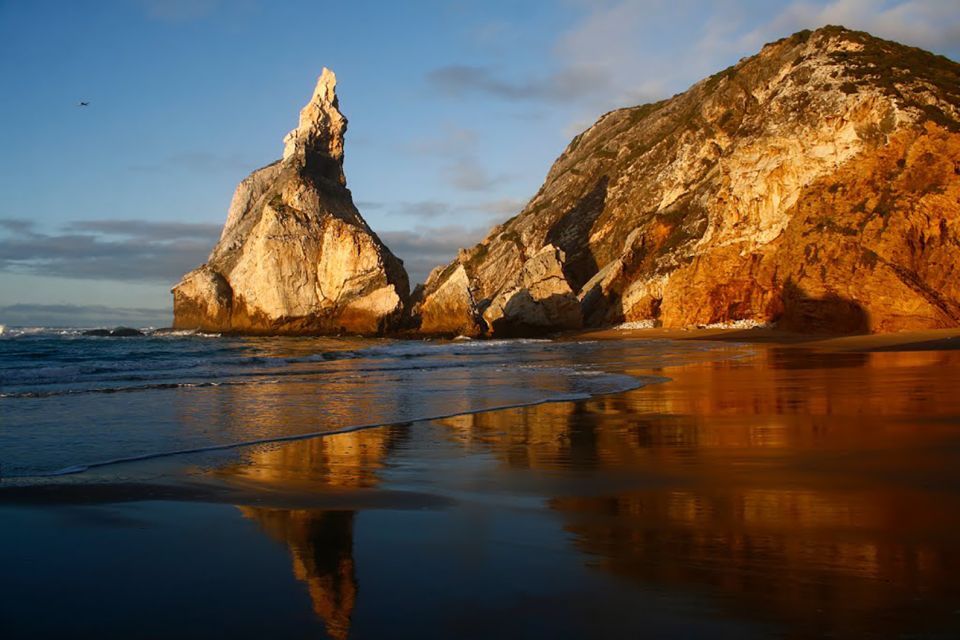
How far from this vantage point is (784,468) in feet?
20.7

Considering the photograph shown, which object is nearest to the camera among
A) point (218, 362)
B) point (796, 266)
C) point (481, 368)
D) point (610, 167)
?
point (481, 368)

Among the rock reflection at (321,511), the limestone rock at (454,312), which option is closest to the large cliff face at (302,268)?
the limestone rock at (454,312)

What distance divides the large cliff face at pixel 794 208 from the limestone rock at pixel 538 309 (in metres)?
0.23

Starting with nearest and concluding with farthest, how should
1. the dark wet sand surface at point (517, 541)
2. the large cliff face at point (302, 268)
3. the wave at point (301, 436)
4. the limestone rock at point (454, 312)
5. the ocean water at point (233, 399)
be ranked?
the dark wet sand surface at point (517, 541) → the wave at point (301, 436) → the ocean water at point (233, 399) → the limestone rock at point (454, 312) → the large cliff face at point (302, 268)

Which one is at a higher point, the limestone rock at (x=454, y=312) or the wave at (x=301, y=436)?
the limestone rock at (x=454, y=312)

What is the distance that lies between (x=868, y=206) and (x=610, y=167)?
134 ft

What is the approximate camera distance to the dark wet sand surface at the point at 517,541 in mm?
3219

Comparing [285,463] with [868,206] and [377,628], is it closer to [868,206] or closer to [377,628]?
[377,628]

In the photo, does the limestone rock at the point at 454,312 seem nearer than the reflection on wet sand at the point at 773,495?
No

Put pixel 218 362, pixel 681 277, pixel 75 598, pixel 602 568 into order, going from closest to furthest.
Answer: pixel 75 598 < pixel 602 568 < pixel 218 362 < pixel 681 277

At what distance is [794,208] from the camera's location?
38844 mm

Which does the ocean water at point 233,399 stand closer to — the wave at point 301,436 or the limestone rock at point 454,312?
the wave at point 301,436

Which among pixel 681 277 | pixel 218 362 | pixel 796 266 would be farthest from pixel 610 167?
pixel 218 362

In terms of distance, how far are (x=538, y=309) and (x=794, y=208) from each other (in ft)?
62.1
